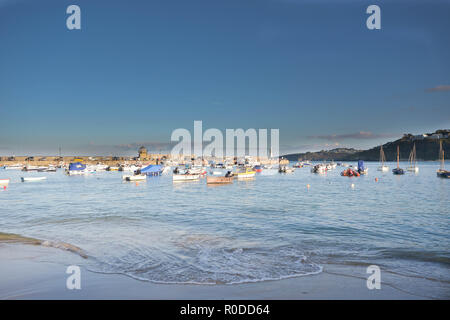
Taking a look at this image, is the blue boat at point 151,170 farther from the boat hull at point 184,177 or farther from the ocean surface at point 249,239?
the ocean surface at point 249,239

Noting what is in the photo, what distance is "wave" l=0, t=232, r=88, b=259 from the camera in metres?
13.4

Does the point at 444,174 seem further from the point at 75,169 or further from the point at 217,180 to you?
the point at 75,169

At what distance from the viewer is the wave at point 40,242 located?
43.8ft

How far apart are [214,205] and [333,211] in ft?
35.1

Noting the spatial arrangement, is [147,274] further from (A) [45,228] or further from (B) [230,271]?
(A) [45,228]

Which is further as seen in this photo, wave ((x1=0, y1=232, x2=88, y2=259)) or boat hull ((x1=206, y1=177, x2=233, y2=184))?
boat hull ((x1=206, y1=177, x2=233, y2=184))

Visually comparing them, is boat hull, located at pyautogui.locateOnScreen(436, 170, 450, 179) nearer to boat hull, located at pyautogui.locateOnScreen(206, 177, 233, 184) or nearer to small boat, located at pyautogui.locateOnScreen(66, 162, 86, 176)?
boat hull, located at pyautogui.locateOnScreen(206, 177, 233, 184)

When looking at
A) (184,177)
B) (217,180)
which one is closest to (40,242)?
(217,180)

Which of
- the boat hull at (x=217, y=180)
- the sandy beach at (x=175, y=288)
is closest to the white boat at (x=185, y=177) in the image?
the boat hull at (x=217, y=180)

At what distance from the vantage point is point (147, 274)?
33.2 ft

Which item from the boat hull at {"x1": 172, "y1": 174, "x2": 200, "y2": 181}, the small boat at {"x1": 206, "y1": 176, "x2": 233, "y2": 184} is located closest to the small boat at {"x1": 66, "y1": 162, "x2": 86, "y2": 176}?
the boat hull at {"x1": 172, "y1": 174, "x2": 200, "y2": 181}

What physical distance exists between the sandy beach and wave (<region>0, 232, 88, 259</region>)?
254 cm

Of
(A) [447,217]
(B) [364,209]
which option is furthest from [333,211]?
(A) [447,217]

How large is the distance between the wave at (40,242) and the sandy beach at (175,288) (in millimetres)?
2540
